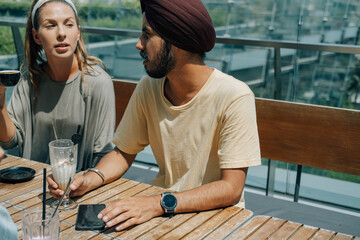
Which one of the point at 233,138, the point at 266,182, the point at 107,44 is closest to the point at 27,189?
the point at 233,138

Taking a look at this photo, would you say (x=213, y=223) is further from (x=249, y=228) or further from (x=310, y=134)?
(x=310, y=134)

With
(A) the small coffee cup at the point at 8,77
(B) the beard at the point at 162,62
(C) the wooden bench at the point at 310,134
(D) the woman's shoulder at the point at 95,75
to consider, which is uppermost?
(B) the beard at the point at 162,62

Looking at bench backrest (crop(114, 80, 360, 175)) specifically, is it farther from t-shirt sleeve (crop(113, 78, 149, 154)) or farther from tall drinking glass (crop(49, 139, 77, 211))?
tall drinking glass (crop(49, 139, 77, 211))

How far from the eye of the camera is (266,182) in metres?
3.53

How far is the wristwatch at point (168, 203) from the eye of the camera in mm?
1567

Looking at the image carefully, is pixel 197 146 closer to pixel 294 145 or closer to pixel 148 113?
pixel 148 113

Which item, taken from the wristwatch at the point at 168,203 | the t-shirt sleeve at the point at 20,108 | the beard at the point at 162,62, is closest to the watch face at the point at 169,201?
the wristwatch at the point at 168,203

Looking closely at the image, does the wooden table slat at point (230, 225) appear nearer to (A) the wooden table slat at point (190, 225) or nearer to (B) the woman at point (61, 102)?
(A) the wooden table slat at point (190, 225)

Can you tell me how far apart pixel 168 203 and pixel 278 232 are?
1.31ft

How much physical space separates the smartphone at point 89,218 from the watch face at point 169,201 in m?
0.23

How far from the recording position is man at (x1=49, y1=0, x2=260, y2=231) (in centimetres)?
179

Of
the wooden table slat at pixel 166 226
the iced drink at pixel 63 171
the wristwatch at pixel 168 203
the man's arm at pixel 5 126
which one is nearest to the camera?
the wooden table slat at pixel 166 226

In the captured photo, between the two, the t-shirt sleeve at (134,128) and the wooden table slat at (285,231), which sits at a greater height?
the t-shirt sleeve at (134,128)

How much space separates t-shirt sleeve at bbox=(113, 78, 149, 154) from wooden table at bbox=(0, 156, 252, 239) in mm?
260
